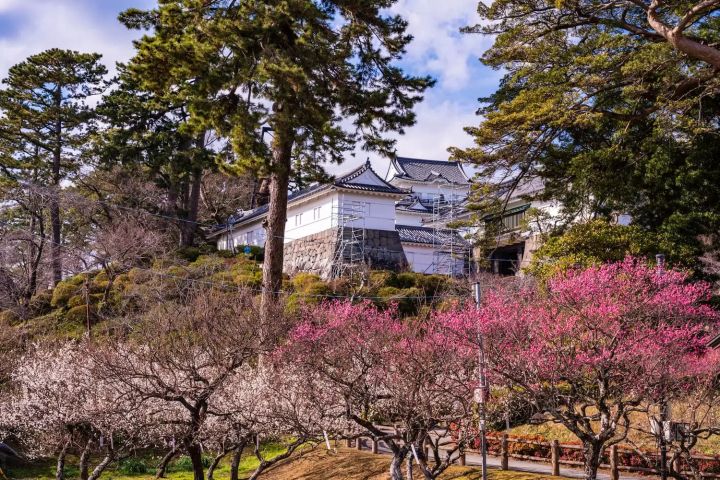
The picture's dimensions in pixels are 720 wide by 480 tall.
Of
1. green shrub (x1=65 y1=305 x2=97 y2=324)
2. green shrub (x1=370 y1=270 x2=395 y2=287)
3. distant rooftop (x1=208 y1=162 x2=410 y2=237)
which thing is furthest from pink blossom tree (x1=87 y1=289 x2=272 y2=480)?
distant rooftop (x1=208 y1=162 x2=410 y2=237)

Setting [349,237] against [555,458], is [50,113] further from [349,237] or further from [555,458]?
[555,458]

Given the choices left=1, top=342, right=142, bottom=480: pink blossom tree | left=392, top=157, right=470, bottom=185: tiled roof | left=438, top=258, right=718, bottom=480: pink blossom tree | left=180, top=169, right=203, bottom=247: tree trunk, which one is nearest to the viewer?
left=438, top=258, right=718, bottom=480: pink blossom tree

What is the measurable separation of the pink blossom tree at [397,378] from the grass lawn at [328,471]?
1188 millimetres

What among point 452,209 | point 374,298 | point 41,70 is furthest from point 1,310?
point 452,209

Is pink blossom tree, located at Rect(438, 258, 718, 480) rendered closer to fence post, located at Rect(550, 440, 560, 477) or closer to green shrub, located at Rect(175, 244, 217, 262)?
fence post, located at Rect(550, 440, 560, 477)

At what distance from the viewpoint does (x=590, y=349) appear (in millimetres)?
12141

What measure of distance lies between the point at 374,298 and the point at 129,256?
11.6 m

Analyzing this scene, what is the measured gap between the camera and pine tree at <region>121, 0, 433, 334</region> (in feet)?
57.2

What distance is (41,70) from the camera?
111 feet

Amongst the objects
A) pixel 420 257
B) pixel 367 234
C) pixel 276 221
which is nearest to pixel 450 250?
pixel 420 257

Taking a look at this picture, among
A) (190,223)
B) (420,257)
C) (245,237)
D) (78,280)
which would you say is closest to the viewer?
(78,280)

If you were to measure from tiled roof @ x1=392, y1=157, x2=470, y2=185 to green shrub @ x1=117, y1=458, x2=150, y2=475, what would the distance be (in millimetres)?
34739

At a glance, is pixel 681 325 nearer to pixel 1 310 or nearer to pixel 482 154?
pixel 482 154

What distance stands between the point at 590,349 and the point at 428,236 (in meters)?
26.8
